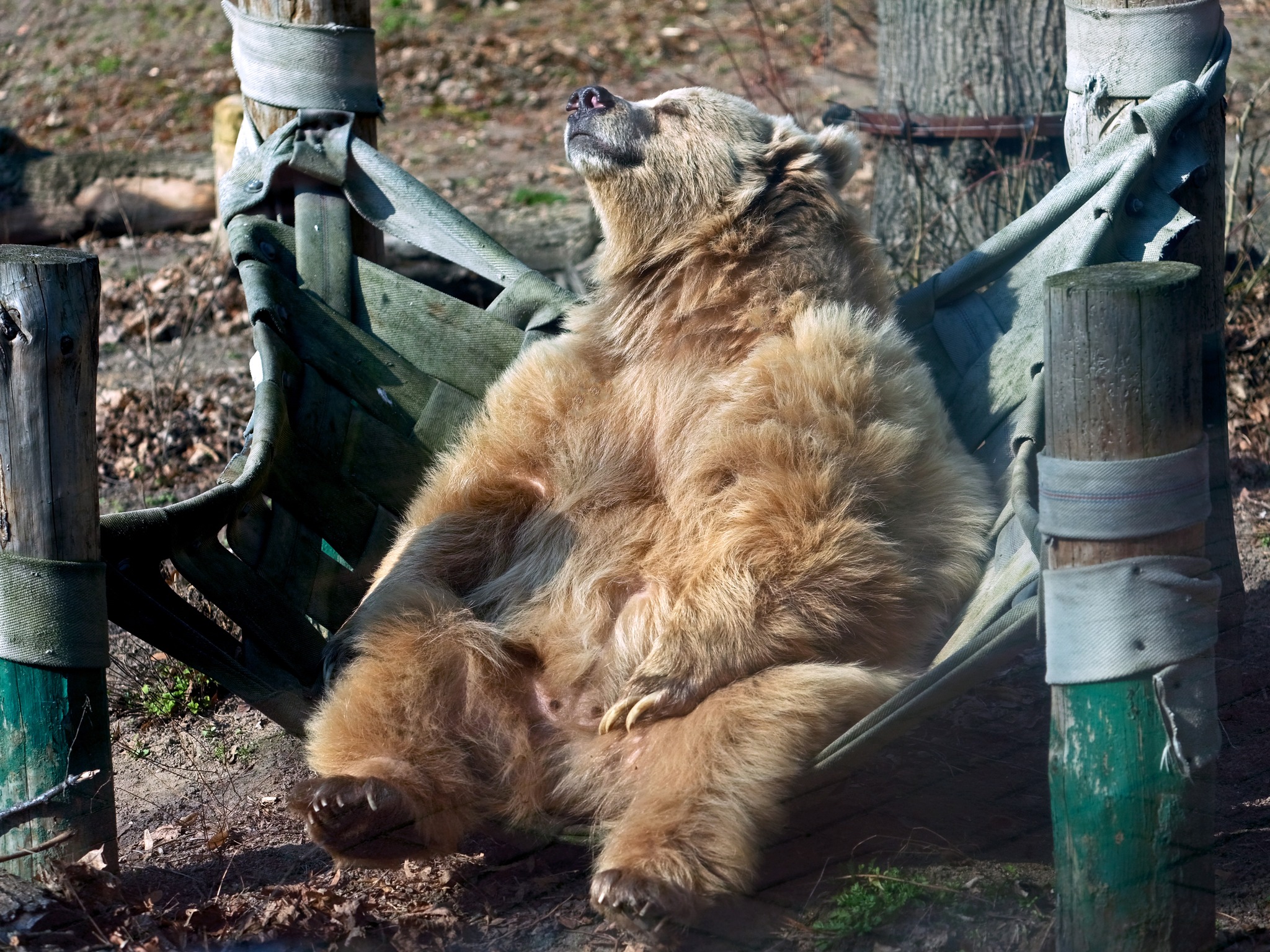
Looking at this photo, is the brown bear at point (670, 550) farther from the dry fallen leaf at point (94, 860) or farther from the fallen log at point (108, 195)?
the fallen log at point (108, 195)

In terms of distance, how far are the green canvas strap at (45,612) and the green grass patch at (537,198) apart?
6692 mm

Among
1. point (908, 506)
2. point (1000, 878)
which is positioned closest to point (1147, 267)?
point (908, 506)

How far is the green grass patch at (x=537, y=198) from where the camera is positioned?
9.16m

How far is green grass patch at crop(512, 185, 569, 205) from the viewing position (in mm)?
9156

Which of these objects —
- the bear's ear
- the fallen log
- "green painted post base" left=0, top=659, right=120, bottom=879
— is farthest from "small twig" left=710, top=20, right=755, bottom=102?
"green painted post base" left=0, top=659, right=120, bottom=879

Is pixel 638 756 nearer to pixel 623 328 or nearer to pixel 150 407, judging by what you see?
pixel 623 328

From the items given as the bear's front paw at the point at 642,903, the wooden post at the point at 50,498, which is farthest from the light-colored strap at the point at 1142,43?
the wooden post at the point at 50,498

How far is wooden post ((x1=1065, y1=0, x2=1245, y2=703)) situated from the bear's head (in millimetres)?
823

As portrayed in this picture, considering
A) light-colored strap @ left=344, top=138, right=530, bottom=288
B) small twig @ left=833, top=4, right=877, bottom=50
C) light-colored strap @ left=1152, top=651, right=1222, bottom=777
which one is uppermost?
small twig @ left=833, top=4, right=877, bottom=50

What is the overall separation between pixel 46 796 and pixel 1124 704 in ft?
7.18

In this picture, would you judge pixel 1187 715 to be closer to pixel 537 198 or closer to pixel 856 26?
pixel 856 26

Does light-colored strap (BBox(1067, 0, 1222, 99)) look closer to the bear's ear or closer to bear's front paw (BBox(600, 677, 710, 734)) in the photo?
the bear's ear

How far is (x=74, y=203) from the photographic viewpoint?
908 cm

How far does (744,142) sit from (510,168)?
665 centimetres
